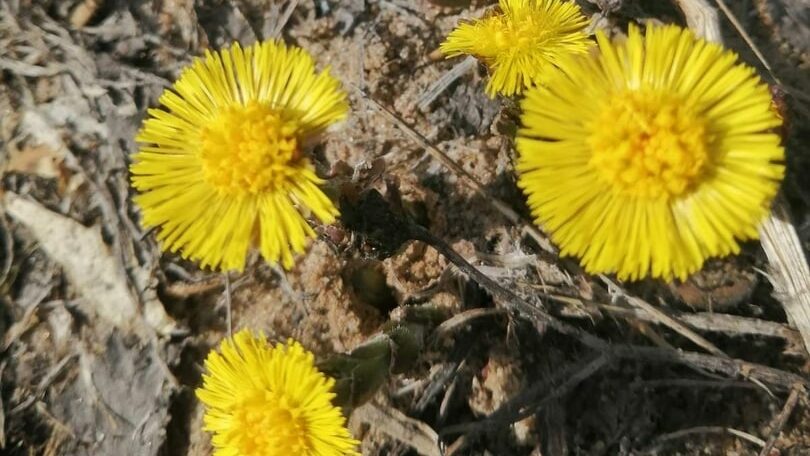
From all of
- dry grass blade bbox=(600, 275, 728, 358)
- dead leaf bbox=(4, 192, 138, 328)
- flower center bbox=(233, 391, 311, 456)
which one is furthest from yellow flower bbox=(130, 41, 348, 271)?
dry grass blade bbox=(600, 275, 728, 358)

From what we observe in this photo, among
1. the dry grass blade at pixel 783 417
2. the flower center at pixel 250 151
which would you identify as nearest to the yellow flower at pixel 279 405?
the flower center at pixel 250 151

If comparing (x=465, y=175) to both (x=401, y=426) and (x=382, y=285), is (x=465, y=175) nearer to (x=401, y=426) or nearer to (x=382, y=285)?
(x=382, y=285)

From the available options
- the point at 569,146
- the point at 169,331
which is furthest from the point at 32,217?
the point at 569,146

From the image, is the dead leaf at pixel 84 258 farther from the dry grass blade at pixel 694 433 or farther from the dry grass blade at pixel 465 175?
the dry grass blade at pixel 694 433

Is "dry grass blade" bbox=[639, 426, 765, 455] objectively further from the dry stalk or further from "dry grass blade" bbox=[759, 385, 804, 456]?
the dry stalk

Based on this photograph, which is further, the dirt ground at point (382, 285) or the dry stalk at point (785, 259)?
the dirt ground at point (382, 285)
